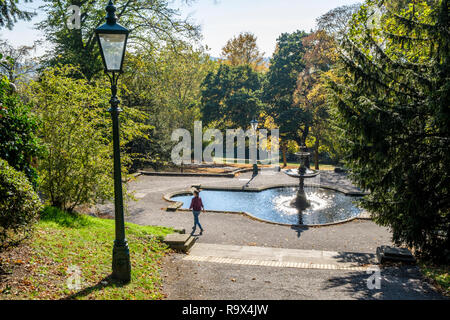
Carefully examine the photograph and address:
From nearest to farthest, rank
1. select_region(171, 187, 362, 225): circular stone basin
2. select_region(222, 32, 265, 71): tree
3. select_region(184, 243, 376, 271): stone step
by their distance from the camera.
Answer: select_region(184, 243, 376, 271): stone step
select_region(171, 187, 362, 225): circular stone basin
select_region(222, 32, 265, 71): tree

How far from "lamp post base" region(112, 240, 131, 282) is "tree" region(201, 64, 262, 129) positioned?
27.9 meters

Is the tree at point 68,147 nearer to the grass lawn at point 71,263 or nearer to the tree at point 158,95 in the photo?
the grass lawn at point 71,263

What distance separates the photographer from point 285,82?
3394 cm

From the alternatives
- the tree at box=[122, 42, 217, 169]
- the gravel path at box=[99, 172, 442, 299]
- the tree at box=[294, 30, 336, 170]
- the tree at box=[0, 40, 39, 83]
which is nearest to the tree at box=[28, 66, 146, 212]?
the tree at box=[0, 40, 39, 83]

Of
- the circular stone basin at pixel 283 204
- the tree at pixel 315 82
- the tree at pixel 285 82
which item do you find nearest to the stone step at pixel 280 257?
the circular stone basin at pixel 283 204

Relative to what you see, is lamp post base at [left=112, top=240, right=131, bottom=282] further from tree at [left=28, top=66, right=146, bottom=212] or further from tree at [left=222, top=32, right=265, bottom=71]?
tree at [left=222, top=32, right=265, bottom=71]

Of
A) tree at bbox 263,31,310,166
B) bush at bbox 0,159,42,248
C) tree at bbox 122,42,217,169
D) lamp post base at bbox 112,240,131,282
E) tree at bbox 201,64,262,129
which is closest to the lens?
bush at bbox 0,159,42,248

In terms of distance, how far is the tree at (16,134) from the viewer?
23.2 feet

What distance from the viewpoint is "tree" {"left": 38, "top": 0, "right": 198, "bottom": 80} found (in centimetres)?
1986

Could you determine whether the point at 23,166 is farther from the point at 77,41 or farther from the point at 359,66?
the point at 77,41

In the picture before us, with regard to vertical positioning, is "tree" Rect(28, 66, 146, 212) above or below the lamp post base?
above

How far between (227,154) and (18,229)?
4337 centimetres
